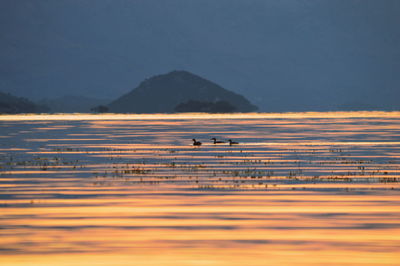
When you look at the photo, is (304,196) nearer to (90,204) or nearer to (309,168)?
(90,204)

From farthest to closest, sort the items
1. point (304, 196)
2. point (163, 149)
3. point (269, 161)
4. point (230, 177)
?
point (163, 149) < point (269, 161) < point (230, 177) < point (304, 196)

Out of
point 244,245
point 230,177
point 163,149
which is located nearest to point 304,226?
point 244,245

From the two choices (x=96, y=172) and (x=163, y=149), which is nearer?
(x=96, y=172)

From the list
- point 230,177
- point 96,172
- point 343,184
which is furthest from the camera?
point 96,172

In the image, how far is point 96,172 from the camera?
40.0 meters

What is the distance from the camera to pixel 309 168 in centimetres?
4175

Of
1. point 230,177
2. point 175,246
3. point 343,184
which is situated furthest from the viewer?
point 230,177

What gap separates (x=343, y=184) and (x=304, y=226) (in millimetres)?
11509

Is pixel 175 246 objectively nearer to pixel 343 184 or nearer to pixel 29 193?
pixel 29 193

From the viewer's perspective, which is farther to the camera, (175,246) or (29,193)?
(29,193)

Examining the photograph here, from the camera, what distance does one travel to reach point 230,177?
37125 mm

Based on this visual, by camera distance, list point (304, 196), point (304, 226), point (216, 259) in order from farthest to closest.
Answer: point (304, 196)
point (304, 226)
point (216, 259)

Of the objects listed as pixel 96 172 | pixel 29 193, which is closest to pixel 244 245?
pixel 29 193

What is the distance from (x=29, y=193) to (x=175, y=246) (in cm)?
1220
